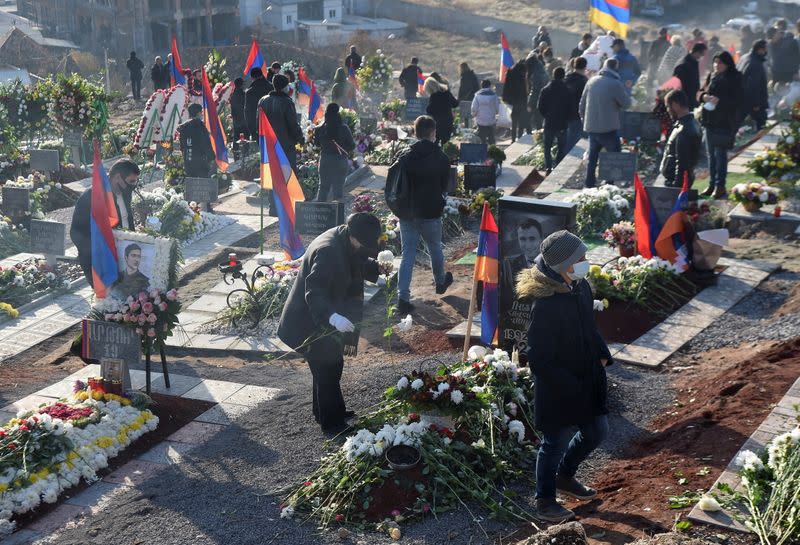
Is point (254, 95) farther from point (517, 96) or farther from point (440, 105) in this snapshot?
point (517, 96)

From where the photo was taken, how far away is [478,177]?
51.2 ft

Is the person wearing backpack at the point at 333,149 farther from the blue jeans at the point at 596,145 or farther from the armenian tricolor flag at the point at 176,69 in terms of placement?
the armenian tricolor flag at the point at 176,69

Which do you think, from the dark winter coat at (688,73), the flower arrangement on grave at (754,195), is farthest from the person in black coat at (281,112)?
the dark winter coat at (688,73)

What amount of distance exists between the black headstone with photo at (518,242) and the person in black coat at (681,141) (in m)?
4.32

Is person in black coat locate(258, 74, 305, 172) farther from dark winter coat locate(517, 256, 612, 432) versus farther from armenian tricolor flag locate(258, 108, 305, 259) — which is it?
dark winter coat locate(517, 256, 612, 432)

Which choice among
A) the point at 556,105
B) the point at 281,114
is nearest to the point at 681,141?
the point at 556,105

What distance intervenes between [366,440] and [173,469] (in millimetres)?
1662

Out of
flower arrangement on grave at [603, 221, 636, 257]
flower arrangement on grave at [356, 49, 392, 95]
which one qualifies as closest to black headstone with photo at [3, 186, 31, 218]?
flower arrangement on grave at [603, 221, 636, 257]

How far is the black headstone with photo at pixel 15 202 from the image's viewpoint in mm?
15148

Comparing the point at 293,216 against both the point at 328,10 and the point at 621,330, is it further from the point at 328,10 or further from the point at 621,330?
the point at 328,10

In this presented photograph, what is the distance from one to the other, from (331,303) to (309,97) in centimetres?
1471

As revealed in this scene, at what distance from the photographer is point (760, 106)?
1914 cm

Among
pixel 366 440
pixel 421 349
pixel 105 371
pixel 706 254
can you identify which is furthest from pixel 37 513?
pixel 706 254

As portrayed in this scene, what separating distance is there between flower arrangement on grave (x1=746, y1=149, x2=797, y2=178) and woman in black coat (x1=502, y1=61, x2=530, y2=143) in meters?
6.24
